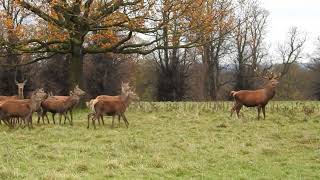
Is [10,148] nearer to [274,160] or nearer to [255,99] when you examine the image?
[274,160]

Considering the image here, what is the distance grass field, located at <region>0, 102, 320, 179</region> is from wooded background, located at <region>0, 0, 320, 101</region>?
5.58 m


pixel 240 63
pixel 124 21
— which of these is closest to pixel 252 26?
pixel 240 63

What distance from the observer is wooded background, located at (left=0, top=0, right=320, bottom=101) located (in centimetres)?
2434

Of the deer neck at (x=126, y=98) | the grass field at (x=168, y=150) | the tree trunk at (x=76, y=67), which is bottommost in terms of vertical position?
the grass field at (x=168, y=150)

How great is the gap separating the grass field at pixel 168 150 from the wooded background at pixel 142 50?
5.58 m

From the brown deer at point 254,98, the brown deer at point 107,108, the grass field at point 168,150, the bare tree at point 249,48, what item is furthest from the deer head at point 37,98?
the bare tree at point 249,48

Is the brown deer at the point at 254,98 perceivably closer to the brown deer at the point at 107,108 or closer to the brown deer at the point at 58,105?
the brown deer at the point at 107,108

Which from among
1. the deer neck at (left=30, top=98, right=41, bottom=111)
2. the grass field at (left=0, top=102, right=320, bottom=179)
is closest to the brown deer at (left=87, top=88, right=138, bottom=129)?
the grass field at (left=0, top=102, right=320, bottom=179)

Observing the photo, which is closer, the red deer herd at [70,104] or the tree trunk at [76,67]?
the red deer herd at [70,104]

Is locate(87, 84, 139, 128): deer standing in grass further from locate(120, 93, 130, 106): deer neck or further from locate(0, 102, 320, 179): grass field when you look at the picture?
locate(0, 102, 320, 179): grass field

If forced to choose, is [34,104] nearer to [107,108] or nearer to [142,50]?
[107,108]

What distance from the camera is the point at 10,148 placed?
13.5m

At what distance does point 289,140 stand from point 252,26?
49544 mm

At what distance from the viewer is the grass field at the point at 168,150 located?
1067cm
